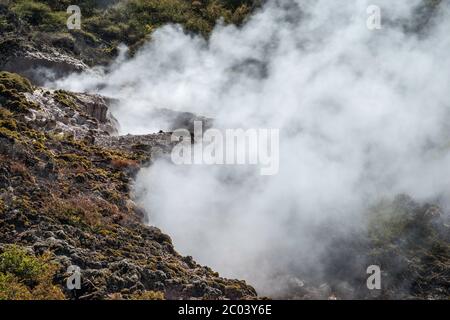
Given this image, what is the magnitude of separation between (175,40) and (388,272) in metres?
24.6

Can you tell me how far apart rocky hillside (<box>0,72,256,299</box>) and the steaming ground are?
2586 millimetres

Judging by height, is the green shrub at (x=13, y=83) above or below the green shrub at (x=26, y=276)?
above

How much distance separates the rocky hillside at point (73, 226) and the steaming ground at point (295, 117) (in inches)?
102

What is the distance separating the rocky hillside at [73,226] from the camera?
1378 cm

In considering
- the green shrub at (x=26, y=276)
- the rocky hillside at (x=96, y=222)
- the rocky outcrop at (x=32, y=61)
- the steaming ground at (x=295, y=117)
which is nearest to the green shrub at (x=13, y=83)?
the rocky hillside at (x=96, y=222)

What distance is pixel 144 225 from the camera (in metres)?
18.2

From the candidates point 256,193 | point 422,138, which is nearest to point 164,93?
point 256,193

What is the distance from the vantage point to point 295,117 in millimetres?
30375

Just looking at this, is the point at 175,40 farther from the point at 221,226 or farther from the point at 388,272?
the point at 388,272

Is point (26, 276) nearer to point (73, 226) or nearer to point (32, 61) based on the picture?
point (73, 226)

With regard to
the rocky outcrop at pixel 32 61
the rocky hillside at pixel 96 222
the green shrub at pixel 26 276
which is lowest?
the green shrub at pixel 26 276

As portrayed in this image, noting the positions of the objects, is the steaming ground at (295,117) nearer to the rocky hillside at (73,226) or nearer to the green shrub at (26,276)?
the rocky hillside at (73,226)

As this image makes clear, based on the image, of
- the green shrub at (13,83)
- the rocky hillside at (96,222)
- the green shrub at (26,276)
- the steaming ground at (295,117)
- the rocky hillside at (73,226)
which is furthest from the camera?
the green shrub at (13,83)

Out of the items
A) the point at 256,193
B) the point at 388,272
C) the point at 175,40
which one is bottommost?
the point at 388,272
